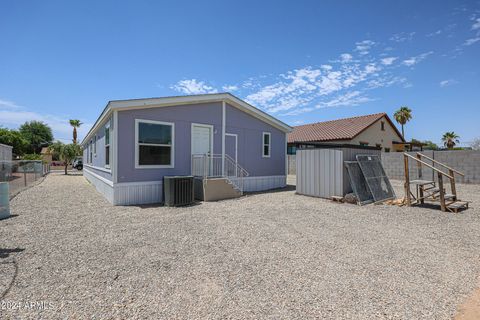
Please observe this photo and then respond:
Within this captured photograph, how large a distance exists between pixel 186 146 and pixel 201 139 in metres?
0.79

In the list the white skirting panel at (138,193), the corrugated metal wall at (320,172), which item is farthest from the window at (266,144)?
the white skirting panel at (138,193)

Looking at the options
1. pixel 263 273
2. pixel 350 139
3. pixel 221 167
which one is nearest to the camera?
pixel 263 273

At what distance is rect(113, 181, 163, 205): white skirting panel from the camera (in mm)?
7988

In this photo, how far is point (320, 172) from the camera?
31.4 feet

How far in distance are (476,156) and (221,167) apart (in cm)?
1338

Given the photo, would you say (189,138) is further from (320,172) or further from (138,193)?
(320,172)

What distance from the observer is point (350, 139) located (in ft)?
64.7

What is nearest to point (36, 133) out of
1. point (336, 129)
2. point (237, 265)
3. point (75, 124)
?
point (75, 124)

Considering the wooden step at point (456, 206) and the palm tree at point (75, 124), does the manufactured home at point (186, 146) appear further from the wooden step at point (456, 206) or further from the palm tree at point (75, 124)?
the palm tree at point (75, 124)

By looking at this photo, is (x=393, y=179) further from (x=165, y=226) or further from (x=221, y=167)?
(x=165, y=226)

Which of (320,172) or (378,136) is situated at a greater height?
(378,136)

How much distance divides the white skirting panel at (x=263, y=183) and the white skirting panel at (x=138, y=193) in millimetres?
4057

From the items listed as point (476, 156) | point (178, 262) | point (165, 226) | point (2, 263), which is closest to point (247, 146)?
point (165, 226)

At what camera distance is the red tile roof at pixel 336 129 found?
20578mm
